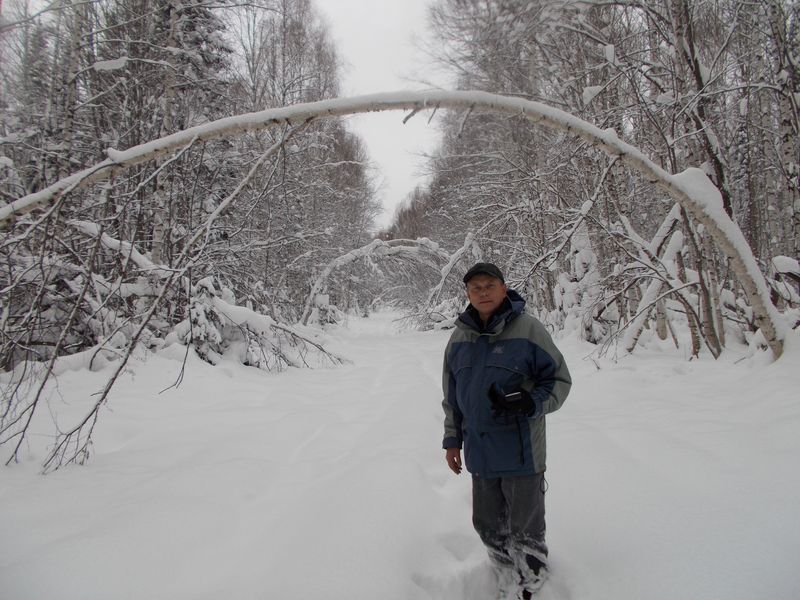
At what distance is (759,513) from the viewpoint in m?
1.82

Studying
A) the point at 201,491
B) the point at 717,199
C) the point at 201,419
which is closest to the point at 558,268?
the point at 717,199

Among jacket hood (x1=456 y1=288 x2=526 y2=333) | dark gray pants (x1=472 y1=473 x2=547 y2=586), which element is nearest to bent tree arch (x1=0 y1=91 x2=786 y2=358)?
jacket hood (x1=456 y1=288 x2=526 y2=333)

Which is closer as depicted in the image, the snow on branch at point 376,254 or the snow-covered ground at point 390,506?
the snow-covered ground at point 390,506

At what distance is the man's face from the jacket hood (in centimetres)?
3

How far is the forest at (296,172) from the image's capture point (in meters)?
2.75

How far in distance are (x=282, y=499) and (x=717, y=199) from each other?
3.52m

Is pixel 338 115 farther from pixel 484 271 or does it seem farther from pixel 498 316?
pixel 498 316

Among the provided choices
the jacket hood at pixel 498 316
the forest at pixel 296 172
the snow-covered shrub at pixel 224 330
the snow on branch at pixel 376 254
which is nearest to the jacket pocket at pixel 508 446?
the jacket hood at pixel 498 316

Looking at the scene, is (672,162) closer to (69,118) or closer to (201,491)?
(201,491)

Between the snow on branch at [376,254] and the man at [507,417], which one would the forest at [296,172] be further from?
the man at [507,417]

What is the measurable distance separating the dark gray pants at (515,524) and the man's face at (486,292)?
769mm

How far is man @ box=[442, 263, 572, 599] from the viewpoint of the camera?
1777 millimetres

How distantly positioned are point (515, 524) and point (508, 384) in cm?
62

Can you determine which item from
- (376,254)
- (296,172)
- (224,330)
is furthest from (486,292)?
(376,254)
